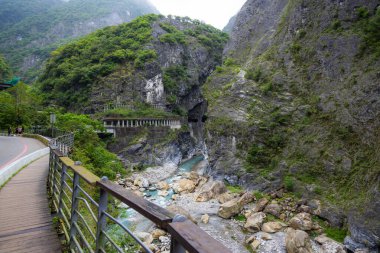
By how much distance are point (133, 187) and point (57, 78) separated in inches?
1560

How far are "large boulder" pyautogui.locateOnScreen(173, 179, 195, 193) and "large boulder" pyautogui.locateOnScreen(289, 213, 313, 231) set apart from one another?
1316cm

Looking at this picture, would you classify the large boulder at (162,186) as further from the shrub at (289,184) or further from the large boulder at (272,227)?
the large boulder at (272,227)

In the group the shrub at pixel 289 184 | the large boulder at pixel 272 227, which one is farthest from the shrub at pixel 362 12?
the large boulder at pixel 272 227

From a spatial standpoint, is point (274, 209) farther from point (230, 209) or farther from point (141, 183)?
point (141, 183)

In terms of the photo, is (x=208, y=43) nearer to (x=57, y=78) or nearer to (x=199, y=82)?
(x=199, y=82)

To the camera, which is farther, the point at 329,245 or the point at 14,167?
the point at 329,245

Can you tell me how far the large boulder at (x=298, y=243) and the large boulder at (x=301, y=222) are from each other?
7.75 feet

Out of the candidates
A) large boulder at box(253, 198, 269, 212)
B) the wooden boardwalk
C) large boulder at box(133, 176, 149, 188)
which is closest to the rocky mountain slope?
large boulder at box(133, 176, 149, 188)

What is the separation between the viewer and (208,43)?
7162 centimetres

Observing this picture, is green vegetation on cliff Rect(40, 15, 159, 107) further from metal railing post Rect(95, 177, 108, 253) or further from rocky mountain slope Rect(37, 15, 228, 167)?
metal railing post Rect(95, 177, 108, 253)

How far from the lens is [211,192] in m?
28.1

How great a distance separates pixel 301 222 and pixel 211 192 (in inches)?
402

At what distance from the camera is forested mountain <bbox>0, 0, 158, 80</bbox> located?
91.2 meters

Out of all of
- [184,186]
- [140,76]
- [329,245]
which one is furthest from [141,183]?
[140,76]
